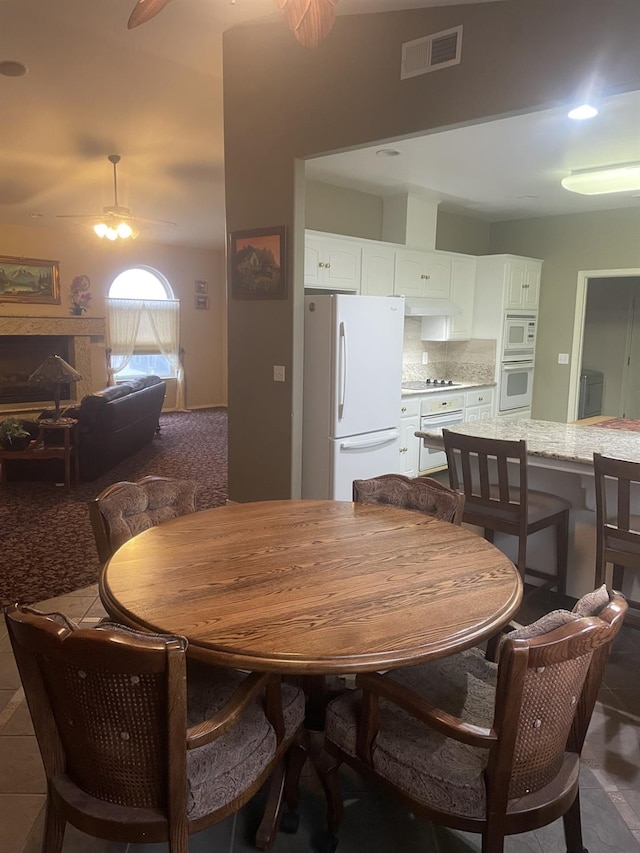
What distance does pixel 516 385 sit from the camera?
6668mm

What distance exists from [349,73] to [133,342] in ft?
22.2

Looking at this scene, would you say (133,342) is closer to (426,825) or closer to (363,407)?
(363,407)

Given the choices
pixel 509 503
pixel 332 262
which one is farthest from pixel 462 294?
pixel 509 503

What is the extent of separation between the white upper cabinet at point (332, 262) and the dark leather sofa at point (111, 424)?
2.31 m

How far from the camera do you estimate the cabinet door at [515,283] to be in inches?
246

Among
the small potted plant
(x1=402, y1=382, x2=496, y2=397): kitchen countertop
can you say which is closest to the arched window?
the small potted plant

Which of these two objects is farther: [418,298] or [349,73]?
[418,298]

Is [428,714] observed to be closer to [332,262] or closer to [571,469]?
[571,469]

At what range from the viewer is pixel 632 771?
2.05 metres

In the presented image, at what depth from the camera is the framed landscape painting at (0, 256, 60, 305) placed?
7.97 m

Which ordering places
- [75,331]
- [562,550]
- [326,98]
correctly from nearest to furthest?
[562,550], [326,98], [75,331]

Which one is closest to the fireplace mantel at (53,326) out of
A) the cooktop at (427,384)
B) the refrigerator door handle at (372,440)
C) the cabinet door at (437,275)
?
the cooktop at (427,384)

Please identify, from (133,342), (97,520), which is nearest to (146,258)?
(133,342)

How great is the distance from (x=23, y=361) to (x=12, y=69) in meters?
4.89
